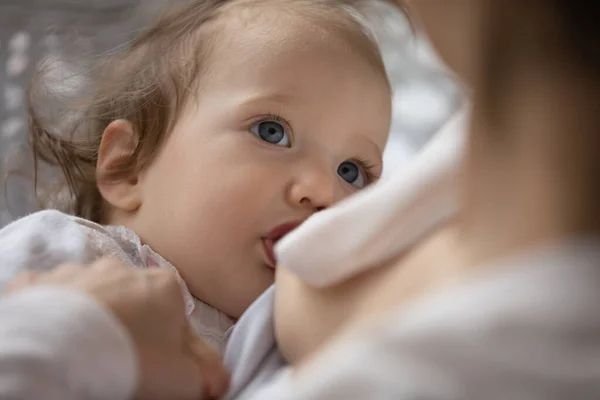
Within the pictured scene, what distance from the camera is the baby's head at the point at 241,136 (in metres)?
0.88

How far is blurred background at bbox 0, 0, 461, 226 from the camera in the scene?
4.49 ft

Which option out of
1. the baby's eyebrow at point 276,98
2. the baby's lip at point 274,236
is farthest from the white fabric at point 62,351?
the baby's eyebrow at point 276,98

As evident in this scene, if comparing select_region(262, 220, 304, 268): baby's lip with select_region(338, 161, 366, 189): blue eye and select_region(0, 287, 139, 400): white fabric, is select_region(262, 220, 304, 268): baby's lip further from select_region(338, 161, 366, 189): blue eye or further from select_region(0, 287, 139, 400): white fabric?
select_region(0, 287, 139, 400): white fabric

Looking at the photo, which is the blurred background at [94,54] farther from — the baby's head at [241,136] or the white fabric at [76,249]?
the white fabric at [76,249]

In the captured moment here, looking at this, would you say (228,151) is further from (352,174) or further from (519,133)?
(519,133)

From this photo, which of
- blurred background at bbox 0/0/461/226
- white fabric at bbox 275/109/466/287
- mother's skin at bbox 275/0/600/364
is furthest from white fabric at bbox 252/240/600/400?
blurred background at bbox 0/0/461/226

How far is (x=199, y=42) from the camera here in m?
1.07

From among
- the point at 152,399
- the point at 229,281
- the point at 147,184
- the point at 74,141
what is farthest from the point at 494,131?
the point at 74,141

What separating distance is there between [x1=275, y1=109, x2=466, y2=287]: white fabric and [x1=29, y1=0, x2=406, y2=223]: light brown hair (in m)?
0.54

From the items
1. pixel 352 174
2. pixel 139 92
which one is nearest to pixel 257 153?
pixel 352 174

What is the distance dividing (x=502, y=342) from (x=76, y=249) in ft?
1.88

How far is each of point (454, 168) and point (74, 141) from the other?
862 mm

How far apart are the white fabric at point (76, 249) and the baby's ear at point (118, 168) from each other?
0.08m

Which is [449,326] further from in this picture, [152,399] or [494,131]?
[152,399]
